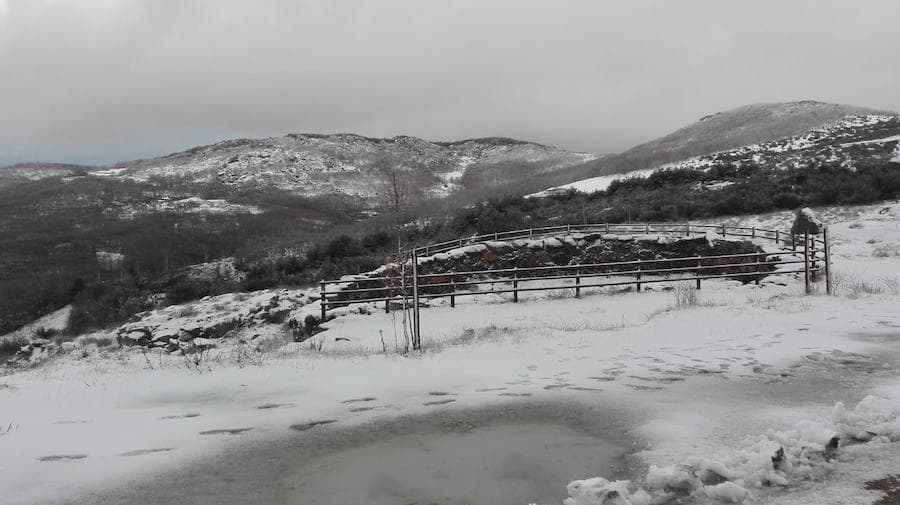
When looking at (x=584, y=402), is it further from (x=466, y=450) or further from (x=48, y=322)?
(x=48, y=322)

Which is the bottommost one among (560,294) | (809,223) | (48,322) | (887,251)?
(48,322)

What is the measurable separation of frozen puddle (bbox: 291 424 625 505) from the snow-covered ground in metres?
0.06

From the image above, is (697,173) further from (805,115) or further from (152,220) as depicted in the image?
(152,220)

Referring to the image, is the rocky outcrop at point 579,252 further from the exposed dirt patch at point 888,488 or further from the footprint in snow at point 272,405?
the exposed dirt patch at point 888,488

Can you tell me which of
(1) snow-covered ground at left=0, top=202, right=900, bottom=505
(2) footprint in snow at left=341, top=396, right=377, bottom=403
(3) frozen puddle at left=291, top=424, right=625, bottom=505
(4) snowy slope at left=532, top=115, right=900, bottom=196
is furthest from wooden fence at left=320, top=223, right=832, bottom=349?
(4) snowy slope at left=532, top=115, right=900, bottom=196

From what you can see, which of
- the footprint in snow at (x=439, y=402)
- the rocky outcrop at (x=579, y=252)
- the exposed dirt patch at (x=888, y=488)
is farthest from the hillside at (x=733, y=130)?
the exposed dirt patch at (x=888, y=488)

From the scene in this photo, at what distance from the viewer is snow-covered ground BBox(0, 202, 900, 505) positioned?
3734 millimetres

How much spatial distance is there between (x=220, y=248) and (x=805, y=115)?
102m

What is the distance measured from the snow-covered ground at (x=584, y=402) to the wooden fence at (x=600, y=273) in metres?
5.42

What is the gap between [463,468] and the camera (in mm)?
4105

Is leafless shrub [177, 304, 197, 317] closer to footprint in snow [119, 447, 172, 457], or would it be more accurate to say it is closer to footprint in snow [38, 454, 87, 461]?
footprint in snow [38, 454, 87, 461]

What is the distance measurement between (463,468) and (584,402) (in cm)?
209

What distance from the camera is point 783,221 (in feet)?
87.6

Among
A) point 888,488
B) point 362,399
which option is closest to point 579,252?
point 362,399
